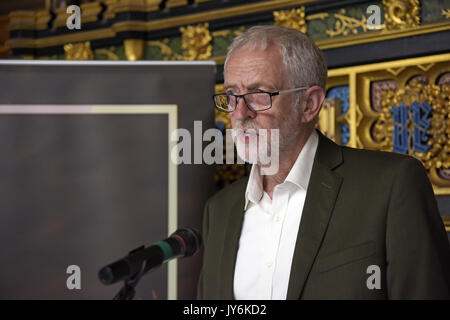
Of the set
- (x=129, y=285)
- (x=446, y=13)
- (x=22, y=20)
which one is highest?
(x=22, y=20)

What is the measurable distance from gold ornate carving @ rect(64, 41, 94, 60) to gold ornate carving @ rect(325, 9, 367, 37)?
126 centimetres

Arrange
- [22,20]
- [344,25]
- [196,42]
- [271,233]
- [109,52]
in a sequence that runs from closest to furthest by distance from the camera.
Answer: [271,233] < [344,25] < [196,42] < [109,52] < [22,20]

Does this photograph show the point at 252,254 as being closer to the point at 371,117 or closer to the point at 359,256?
the point at 359,256

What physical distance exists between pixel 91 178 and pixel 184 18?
3.38 feet

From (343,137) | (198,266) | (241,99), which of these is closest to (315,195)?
(241,99)

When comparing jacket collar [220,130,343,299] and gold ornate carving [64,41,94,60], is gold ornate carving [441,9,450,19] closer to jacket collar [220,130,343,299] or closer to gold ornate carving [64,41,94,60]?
jacket collar [220,130,343,299]

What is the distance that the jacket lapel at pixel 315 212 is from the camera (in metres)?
1.46

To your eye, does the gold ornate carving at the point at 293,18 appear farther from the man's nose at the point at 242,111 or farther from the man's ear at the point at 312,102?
the man's nose at the point at 242,111

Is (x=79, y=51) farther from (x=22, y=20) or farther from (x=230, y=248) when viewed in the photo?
(x=230, y=248)

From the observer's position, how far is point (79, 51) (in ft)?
11.0

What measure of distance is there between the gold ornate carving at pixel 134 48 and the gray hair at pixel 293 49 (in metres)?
1.70

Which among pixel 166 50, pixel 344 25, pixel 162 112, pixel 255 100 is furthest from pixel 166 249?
pixel 166 50

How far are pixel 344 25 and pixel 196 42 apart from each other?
0.74 m

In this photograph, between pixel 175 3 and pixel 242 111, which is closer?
pixel 242 111
